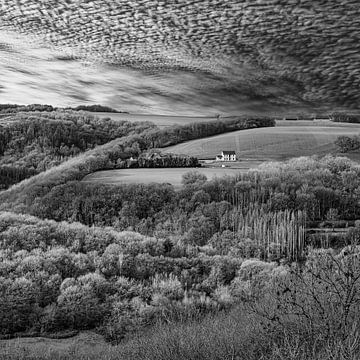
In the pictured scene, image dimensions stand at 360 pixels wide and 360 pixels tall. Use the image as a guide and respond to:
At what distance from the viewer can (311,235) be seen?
7.60 meters

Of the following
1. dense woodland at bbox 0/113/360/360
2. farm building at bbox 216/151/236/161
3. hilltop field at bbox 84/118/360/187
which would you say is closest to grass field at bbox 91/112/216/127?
hilltop field at bbox 84/118/360/187

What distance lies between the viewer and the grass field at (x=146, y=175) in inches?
302

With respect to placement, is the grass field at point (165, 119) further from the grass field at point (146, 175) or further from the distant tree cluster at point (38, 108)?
the grass field at point (146, 175)

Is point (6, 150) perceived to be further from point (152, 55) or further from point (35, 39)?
point (152, 55)

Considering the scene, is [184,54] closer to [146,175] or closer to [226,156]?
[226,156]

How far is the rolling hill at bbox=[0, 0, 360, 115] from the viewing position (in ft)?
22.2

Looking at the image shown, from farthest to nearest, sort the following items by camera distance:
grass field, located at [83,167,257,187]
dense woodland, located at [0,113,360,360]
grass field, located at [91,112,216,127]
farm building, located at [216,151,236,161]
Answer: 1. grass field, located at [91,112,216,127]
2. farm building, located at [216,151,236,161]
3. grass field, located at [83,167,257,187]
4. dense woodland, located at [0,113,360,360]

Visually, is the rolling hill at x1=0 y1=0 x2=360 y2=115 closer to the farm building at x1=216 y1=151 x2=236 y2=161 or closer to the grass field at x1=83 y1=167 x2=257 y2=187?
the farm building at x1=216 y1=151 x2=236 y2=161

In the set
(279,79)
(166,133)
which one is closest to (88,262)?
(166,133)

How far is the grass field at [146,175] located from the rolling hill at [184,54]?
1005 millimetres

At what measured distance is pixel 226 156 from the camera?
809cm

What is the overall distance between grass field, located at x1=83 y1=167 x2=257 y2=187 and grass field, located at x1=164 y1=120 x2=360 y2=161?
13.2 inches

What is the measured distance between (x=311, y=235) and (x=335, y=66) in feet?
8.33

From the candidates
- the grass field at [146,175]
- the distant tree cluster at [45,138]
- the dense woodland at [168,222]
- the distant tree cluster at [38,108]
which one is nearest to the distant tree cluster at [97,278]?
the dense woodland at [168,222]
